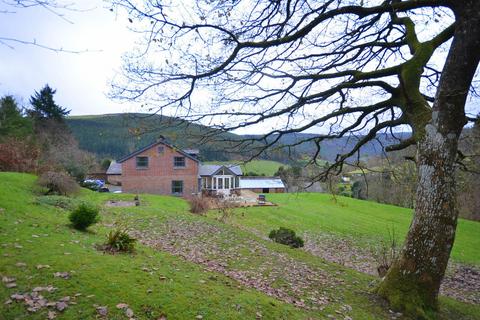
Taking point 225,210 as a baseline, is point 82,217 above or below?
above

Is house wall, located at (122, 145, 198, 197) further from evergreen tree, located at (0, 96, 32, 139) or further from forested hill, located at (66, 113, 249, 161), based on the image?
forested hill, located at (66, 113, 249, 161)

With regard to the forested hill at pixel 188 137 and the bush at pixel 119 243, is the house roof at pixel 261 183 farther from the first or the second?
the bush at pixel 119 243

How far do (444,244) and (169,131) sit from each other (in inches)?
211

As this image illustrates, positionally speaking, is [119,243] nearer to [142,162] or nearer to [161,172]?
[161,172]

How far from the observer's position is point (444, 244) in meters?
5.54

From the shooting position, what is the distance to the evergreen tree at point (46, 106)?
45.2m

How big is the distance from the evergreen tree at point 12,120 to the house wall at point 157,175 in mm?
11949

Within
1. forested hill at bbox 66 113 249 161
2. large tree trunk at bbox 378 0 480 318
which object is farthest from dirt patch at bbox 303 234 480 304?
forested hill at bbox 66 113 249 161

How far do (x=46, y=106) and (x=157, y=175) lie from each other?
74.8 ft

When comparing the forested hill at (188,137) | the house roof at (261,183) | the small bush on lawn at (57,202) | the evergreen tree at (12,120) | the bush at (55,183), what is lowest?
the house roof at (261,183)

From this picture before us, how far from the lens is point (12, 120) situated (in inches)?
1403

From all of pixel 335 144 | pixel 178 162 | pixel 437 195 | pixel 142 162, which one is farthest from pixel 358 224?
pixel 437 195

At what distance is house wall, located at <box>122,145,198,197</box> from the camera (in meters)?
36.6

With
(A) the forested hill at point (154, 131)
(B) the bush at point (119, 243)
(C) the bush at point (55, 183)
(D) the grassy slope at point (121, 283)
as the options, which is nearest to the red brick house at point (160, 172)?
(C) the bush at point (55, 183)
